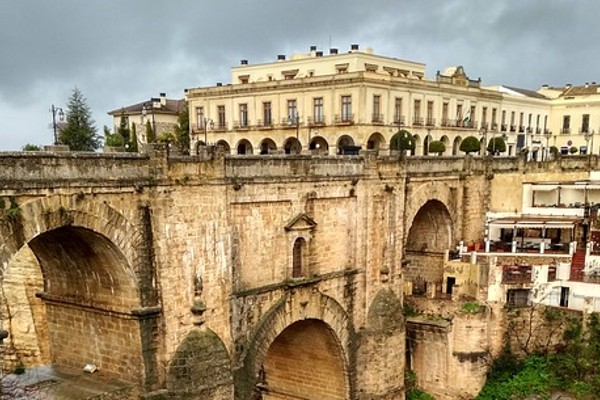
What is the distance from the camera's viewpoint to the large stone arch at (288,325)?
18.9 metres

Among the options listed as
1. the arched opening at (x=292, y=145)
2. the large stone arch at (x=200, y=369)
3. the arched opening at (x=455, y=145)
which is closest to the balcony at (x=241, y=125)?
the arched opening at (x=292, y=145)

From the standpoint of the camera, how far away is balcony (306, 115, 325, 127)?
44.4 metres

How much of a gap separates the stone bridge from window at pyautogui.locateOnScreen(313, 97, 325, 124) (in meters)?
19.2

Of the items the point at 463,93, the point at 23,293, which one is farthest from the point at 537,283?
the point at 463,93

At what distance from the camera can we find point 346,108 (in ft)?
142

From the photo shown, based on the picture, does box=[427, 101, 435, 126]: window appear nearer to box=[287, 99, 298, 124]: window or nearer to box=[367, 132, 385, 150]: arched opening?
box=[367, 132, 385, 150]: arched opening

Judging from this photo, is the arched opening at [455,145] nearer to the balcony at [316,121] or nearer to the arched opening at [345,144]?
the arched opening at [345,144]

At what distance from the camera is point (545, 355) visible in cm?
2650

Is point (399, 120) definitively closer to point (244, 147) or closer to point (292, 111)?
point (292, 111)

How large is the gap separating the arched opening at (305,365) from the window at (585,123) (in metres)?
47.9

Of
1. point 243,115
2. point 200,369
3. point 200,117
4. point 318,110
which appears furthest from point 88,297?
point 200,117

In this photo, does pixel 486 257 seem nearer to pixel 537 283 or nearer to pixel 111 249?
pixel 537 283

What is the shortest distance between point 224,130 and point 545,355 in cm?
3144

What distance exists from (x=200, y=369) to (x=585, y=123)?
5553 centimetres
